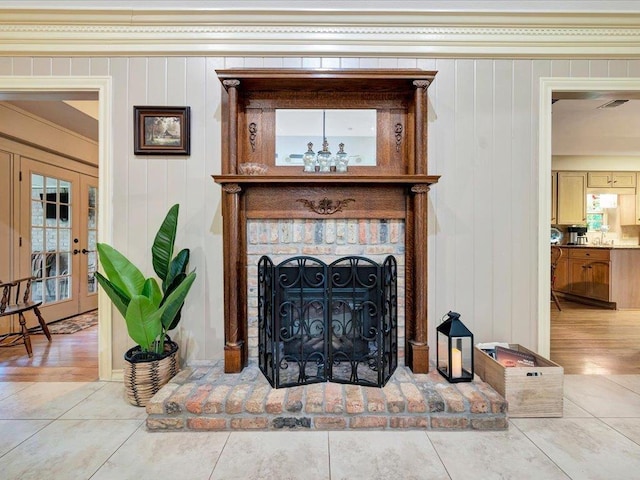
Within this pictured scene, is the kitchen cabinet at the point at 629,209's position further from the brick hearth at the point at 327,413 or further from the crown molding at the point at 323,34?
the brick hearth at the point at 327,413

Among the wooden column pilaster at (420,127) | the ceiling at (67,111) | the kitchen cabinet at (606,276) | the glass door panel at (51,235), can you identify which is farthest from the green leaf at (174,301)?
the kitchen cabinet at (606,276)

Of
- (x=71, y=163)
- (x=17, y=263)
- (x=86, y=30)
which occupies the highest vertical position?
(x=86, y=30)

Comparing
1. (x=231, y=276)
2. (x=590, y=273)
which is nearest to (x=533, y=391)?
(x=231, y=276)

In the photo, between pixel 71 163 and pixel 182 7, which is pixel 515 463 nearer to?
pixel 182 7

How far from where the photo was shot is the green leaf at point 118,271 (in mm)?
1799

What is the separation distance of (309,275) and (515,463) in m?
1.35

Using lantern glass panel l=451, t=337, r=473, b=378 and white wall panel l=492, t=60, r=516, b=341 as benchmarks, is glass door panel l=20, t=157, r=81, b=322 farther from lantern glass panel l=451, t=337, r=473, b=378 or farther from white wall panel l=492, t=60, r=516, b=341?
white wall panel l=492, t=60, r=516, b=341

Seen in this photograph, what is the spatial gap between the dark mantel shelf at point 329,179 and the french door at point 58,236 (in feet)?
10.5

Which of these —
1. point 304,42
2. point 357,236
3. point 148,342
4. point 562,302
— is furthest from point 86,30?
point 562,302

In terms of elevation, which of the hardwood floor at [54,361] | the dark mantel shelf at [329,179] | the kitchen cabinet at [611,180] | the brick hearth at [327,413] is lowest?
the hardwood floor at [54,361]

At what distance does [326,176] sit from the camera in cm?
193

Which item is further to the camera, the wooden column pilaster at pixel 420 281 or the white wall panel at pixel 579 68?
the white wall panel at pixel 579 68

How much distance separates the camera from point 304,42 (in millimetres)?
2195

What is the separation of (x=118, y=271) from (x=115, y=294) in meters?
0.13
